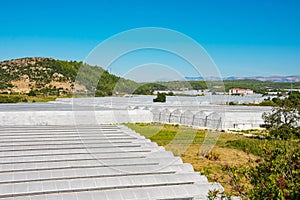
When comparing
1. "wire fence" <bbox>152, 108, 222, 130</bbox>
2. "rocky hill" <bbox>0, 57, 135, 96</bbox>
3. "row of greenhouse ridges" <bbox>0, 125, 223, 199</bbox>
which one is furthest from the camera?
"rocky hill" <bbox>0, 57, 135, 96</bbox>

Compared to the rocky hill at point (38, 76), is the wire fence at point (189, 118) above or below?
below

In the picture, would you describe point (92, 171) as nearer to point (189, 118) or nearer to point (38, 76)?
point (189, 118)

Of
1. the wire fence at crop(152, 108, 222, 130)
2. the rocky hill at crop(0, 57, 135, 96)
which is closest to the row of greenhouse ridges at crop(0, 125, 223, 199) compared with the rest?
the wire fence at crop(152, 108, 222, 130)

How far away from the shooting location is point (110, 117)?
50.9 ft

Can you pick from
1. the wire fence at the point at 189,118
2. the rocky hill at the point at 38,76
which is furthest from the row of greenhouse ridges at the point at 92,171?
the rocky hill at the point at 38,76

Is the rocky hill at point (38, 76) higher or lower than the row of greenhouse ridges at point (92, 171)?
higher

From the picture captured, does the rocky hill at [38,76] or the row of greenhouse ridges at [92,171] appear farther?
the rocky hill at [38,76]

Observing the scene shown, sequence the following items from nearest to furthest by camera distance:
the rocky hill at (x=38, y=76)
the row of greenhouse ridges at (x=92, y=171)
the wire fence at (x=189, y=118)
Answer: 1. the row of greenhouse ridges at (x=92, y=171)
2. the wire fence at (x=189, y=118)
3. the rocky hill at (x=38, y=76)

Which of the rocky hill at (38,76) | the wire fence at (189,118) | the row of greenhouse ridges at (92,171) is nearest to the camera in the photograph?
the row of greenhouse ridges at (92,171)

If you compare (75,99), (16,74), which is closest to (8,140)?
(75,99)

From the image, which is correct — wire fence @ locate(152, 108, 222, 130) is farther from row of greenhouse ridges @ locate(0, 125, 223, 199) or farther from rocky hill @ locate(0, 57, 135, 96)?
rocky hill @ locate(0, 57, 135, 96)

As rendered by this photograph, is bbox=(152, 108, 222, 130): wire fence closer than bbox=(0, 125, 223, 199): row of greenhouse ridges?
No

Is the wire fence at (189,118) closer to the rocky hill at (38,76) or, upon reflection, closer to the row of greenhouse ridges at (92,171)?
the row of greenhouse ridges at (92,171)

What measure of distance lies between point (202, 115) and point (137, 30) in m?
11.3
